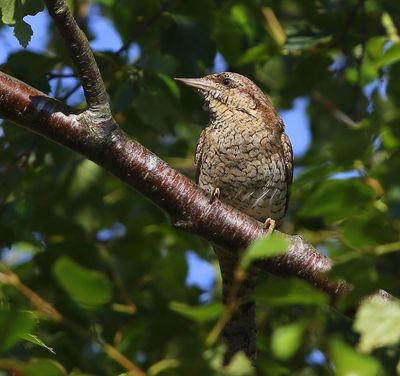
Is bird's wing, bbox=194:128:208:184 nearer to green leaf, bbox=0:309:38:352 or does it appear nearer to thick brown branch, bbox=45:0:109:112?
thick brown branch, bbox=45:0:109:112

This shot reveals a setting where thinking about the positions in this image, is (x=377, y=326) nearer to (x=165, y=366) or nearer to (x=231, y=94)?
(x=165, y=366)

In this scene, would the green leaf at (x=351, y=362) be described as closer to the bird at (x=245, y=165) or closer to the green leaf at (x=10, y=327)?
the green leaf at (x=10, y=327)

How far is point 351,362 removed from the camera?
1961 mm

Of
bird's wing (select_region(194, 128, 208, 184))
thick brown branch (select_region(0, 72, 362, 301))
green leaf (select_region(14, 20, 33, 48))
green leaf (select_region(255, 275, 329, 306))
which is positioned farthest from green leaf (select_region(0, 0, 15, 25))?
bird's wing (select_region(194, 128, 208, 184))

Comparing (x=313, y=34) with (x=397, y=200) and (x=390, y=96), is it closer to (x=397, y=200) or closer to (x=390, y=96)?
(x=390, y=96)

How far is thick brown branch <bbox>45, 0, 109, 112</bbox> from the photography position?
317 cm

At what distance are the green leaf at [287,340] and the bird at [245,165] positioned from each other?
8.77 ft

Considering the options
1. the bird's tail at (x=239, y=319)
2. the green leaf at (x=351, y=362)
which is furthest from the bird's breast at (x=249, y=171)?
the green leaf at (x=351, y=362)

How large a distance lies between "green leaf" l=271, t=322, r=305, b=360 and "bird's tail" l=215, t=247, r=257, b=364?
2.30m

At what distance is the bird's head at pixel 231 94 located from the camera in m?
5.23

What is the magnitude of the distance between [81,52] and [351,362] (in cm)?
170

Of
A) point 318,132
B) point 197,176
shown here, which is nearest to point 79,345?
point 197,176

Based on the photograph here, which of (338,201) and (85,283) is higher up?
(338,201)

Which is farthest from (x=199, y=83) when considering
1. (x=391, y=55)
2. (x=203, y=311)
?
(x=203, y=311)
